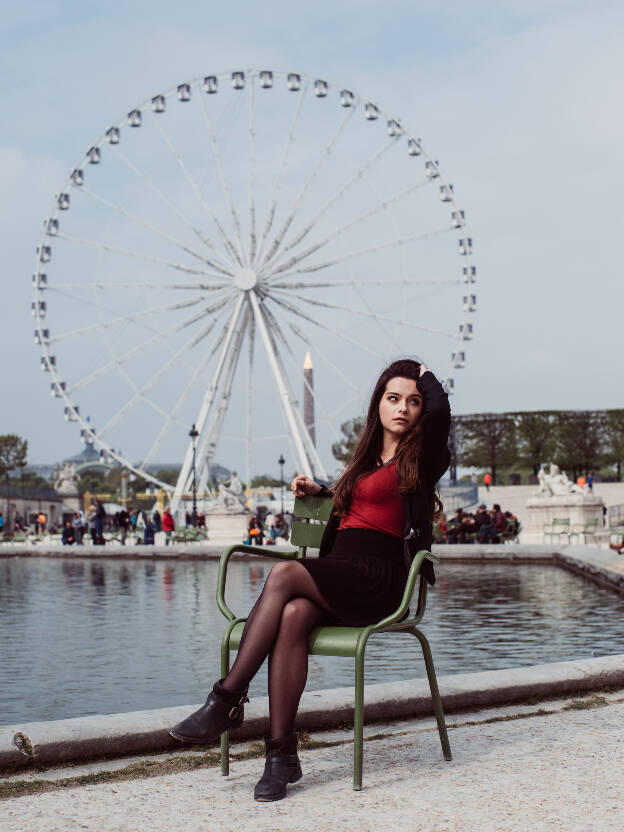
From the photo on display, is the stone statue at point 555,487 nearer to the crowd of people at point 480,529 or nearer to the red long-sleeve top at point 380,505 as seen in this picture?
the crowd of people at point 480,529

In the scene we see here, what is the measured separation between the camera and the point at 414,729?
13.8 feet

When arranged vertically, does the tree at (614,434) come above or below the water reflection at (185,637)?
above

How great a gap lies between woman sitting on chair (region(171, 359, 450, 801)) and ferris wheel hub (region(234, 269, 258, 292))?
28385 millimetres

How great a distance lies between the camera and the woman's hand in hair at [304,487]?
12.7ft

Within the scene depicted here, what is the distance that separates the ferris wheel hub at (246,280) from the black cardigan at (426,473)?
93.4ft

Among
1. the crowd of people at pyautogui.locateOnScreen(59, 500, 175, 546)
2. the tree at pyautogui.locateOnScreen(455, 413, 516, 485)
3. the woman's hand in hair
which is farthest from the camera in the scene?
the tree at pyautogui.locateOnScreen(455, 413, 516, 485)

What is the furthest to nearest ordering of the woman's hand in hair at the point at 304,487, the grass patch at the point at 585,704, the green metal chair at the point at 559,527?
the green metal chair at the point at 559,527
the grass patch at the point at 585,704
the woman's hand in hair at the point at 304,487

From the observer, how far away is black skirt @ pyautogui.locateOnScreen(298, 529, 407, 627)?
3504 millimetres

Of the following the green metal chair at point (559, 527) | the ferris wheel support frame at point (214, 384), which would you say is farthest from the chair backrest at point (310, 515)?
the ferris wheel support frame at point (214, 384)

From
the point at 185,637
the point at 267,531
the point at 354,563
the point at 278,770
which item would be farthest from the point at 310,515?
the point at 267,531

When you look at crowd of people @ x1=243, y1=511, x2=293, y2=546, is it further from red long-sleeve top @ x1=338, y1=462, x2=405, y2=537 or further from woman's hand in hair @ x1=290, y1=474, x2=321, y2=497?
red long-sleeve top @ x1=338, y1=462, x2=405, y2=537

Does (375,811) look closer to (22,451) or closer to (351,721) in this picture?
(351,721)

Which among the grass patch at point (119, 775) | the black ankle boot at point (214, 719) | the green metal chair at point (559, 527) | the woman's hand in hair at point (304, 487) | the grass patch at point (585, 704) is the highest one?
the woman's hand in hair at point (304, 487)

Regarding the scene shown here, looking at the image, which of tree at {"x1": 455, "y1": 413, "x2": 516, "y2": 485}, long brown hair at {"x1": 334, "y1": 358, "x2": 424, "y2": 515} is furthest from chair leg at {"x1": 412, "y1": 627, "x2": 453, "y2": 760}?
tree at {"x1": 455, "y1": 413, "x2": 516, "y2": 485}
